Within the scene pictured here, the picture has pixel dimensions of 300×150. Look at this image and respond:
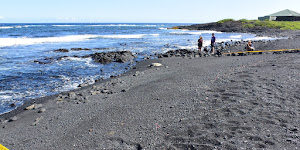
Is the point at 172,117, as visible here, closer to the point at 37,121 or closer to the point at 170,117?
the point at 170,117

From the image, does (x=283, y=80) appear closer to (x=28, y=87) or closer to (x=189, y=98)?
(x=189, y=98)

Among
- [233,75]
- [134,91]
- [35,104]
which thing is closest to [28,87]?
[35,104]

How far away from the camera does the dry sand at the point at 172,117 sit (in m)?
4.33

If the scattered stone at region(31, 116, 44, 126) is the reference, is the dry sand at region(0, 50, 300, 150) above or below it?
above

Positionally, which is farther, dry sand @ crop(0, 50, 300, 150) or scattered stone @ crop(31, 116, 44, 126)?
scattered stone @ crop(31, 116, 44, 126)

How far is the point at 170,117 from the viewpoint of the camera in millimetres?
5426

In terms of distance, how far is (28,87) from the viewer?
9.54 meters

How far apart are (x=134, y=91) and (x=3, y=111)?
4.53 meters

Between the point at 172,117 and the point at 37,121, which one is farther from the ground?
the point at 172,117

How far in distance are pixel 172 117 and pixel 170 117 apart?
5 centimetres

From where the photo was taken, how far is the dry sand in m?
4.33

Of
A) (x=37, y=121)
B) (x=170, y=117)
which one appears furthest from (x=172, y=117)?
(x=37, y=121)

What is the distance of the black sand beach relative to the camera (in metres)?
4.34

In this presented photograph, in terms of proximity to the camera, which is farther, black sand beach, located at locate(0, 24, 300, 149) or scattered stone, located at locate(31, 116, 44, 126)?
scattered stone, located at locate(31, 116, 44, 126)
